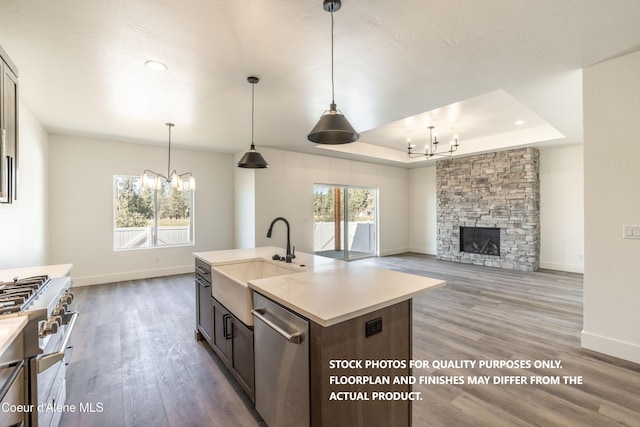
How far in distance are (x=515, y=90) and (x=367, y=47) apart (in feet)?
6.59

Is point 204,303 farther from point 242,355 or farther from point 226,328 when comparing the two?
point 242,355

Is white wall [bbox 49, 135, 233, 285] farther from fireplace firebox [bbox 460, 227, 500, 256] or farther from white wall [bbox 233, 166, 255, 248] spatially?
fireplace firebox [bbox 460, 227, 500, 256]

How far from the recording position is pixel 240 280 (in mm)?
2051

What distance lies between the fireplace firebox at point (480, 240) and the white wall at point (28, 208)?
8204 millimetres

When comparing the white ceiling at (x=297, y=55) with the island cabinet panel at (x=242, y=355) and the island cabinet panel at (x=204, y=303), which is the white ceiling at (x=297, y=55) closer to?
the island cabinet panel at (x=204, y=303)

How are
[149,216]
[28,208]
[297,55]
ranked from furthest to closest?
[149,216]
[28,208]
[297,55]

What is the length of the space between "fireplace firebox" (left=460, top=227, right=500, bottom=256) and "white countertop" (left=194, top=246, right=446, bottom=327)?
5.77 meters

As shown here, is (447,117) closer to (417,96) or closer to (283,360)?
(417,96)

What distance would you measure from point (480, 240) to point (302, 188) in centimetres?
455

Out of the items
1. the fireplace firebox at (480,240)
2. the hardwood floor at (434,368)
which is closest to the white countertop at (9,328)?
the hardwood floor at (434,368)

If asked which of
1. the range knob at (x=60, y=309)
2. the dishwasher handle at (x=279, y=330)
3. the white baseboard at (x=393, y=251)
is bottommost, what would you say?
the white baseboard at (x=393, y=251)

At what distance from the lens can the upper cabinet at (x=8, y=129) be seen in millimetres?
1710

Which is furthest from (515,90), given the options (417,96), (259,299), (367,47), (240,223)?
(240,223)

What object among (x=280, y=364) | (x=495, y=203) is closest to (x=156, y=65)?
(x=280, y=364)
